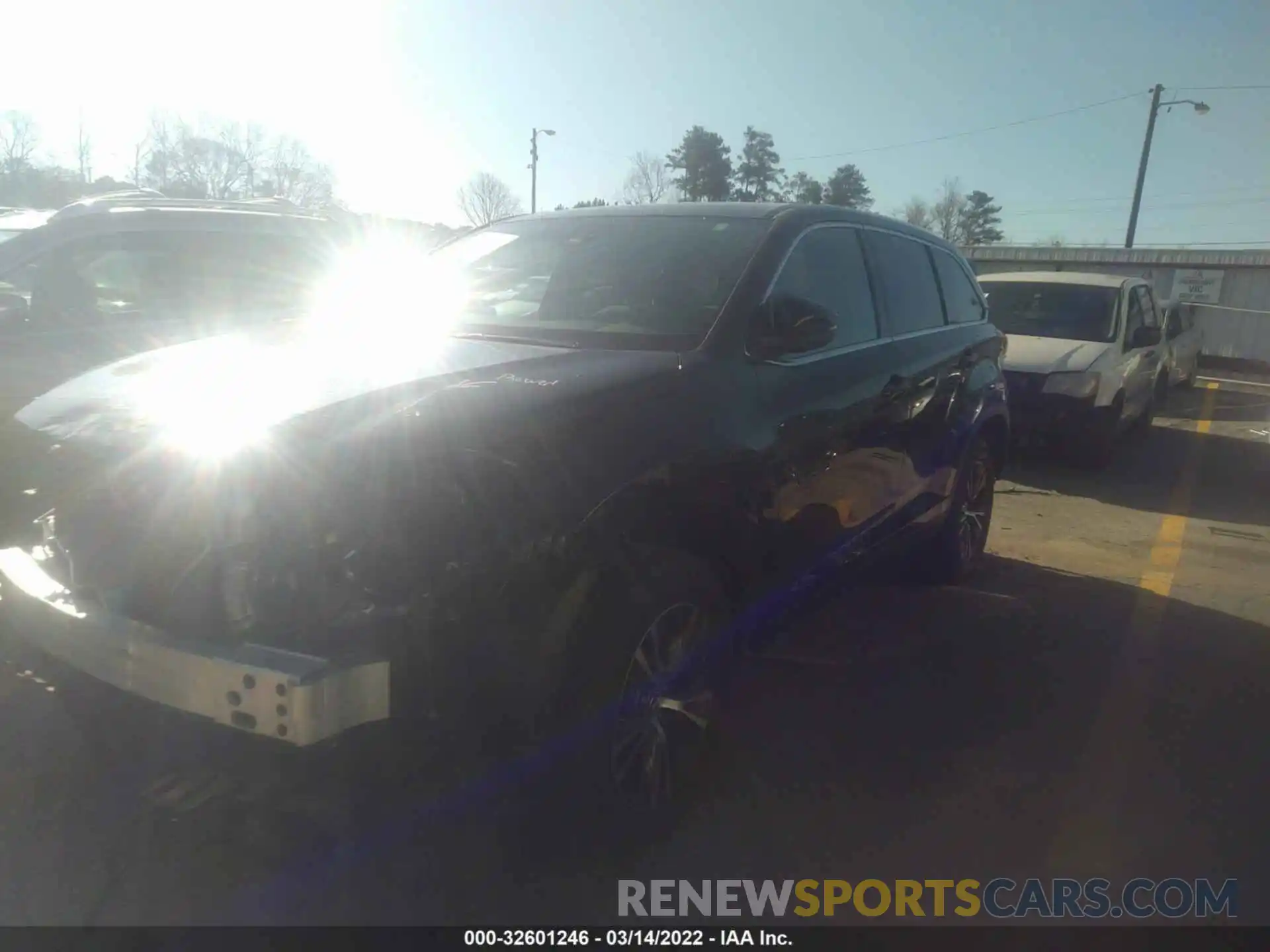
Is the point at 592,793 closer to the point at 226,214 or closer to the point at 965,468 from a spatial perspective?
the point at 965,468

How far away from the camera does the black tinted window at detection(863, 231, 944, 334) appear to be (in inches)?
171

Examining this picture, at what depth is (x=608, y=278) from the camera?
3.65 metres

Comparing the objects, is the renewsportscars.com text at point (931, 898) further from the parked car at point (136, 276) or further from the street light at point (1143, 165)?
the street light at point (1143, 165)

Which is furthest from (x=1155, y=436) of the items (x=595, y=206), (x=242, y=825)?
(x=242, y=825)

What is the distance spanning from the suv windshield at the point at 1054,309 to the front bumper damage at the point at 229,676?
8718 mm

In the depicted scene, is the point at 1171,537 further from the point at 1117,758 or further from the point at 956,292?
the point at 1117,758

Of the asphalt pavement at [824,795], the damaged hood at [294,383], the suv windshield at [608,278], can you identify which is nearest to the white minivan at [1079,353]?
the asphalt pavement at [824,795]

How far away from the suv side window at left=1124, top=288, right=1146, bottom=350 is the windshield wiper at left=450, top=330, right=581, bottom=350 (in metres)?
8.05

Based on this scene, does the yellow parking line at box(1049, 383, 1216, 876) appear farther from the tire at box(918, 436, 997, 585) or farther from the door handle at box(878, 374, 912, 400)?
the door handle at box(878, 374, 912, 400)

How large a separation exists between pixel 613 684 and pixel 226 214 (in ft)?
13.2

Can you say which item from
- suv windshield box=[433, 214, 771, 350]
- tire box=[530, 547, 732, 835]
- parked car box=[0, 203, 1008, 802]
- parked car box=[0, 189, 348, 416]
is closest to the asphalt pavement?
tire box=[530, 547, 732, 835]

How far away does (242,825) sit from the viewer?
2266mm

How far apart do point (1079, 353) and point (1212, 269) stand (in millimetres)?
20233

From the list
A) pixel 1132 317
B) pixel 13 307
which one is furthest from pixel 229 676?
pixel 1132 317
